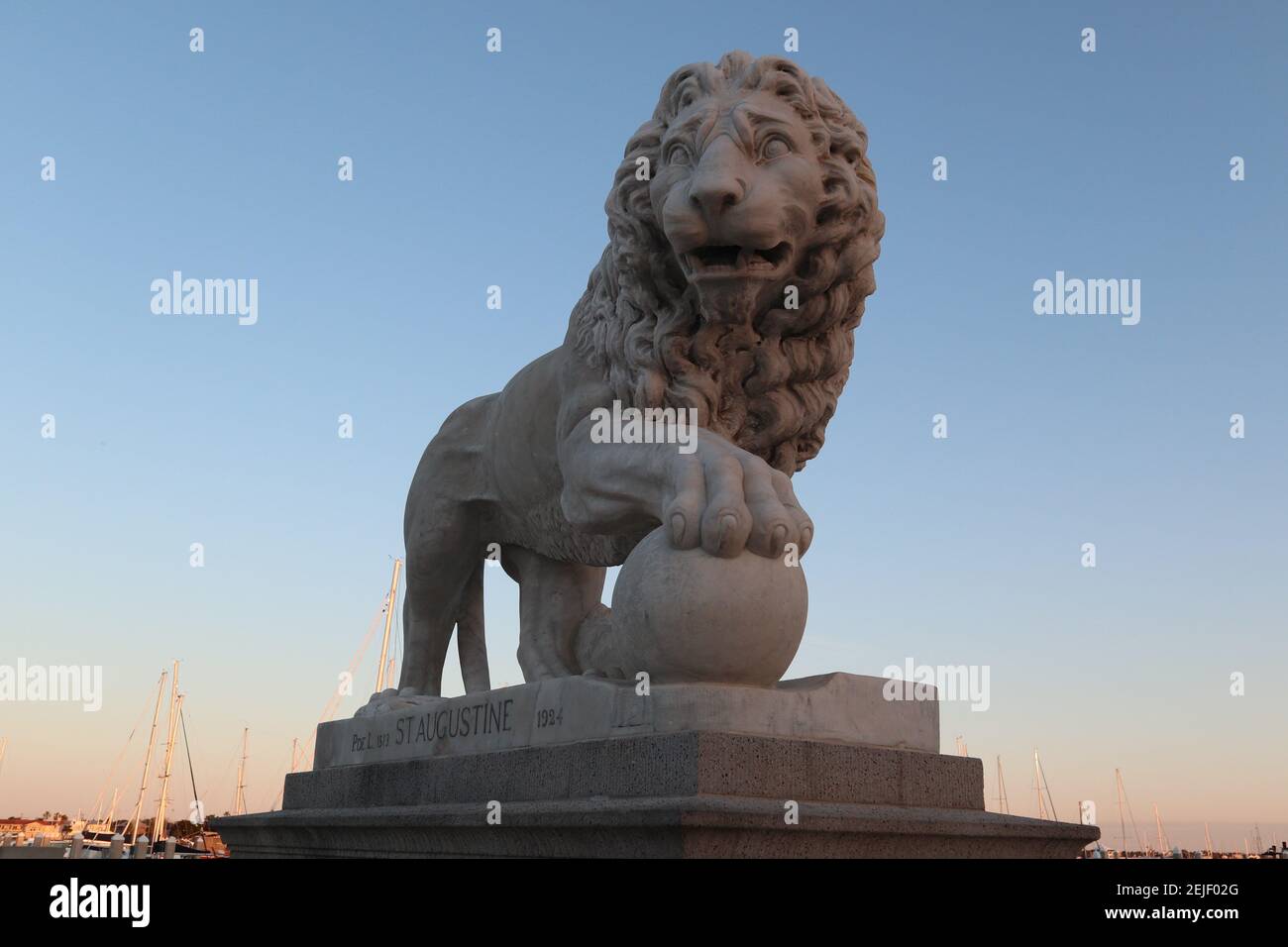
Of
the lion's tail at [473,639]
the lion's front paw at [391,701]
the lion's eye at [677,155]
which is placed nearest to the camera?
the lion's eye at [677,155]

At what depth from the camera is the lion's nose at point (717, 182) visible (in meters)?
4.29

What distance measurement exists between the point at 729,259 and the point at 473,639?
303 centimetres

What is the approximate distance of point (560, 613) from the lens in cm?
616

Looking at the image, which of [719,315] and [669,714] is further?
[719,315]

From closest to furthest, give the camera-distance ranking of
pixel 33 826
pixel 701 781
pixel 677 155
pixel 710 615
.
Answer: pixel 701 781
pixel 710 615
pixel 677 155
pixel 33 826

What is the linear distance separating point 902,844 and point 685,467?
1.43 m

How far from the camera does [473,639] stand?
22.0 ft

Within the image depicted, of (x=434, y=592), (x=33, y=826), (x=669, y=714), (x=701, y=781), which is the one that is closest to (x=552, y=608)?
(x=434, y=592)

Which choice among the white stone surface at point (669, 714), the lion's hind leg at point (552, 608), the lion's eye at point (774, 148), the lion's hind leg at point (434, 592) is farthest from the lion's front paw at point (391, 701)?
the lion's eye at point (774, 148)

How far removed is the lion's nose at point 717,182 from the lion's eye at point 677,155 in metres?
0.17

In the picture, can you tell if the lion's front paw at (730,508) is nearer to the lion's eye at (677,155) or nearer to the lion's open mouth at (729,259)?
the lion's open mouth at (729,259)

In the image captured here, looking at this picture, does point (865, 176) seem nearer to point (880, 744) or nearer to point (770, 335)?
point (770, 335)

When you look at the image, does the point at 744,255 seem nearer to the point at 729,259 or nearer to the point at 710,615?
the point at 729,259
